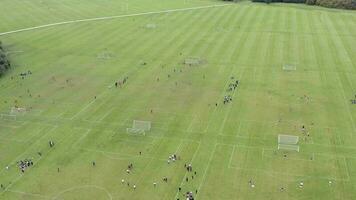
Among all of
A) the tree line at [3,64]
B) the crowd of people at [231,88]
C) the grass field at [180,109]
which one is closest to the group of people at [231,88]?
the crowd of people at [231,88]

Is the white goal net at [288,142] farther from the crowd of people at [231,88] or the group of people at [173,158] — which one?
the crowd of people at [231,88]

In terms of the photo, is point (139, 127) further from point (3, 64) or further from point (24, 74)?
point (3, 64)

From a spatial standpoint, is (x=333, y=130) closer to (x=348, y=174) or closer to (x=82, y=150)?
(x=348, y=174)

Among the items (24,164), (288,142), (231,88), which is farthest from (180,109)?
(24,164)

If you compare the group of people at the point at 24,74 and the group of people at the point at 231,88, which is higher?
the group of people at the point at 231,88

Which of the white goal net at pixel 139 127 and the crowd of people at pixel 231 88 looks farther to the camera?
the crowd of people at pixel 231 88

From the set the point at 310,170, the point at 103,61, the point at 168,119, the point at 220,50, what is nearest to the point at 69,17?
the point at 103,61
